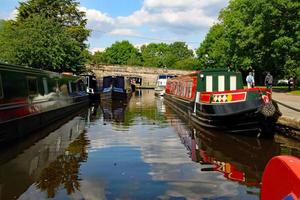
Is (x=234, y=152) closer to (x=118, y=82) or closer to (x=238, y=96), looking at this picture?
(x=238, y=96)

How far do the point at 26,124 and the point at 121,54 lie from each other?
106 m

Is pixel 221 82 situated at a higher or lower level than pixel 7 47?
lower

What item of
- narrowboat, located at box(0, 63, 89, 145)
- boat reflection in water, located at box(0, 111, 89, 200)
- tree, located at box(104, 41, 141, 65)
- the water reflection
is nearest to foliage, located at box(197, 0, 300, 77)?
narrowboat, located at box(0, 63, 89, 145)

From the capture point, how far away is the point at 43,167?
918cm

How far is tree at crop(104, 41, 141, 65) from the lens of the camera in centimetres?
11788

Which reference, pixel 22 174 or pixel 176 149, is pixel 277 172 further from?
pixel 176 149

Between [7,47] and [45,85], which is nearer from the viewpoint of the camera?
[45,85]

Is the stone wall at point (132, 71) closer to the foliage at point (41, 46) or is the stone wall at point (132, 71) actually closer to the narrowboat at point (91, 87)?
the foliage at point (41, 46)

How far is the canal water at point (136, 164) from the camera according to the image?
7.12 meters

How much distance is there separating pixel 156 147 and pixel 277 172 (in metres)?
8.31

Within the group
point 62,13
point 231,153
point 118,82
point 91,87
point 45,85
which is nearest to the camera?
point 231,153

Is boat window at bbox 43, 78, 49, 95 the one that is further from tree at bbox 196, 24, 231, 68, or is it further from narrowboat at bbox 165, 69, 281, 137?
tree at bbox 196, 24, 231, 68

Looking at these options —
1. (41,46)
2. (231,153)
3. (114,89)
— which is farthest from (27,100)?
(41,46)

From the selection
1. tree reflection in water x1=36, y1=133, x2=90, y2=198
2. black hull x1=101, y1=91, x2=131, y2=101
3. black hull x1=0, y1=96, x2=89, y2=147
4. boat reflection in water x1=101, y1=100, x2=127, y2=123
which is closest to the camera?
tree reflection in water x1=36, y1=133, x2=90, y2=198
